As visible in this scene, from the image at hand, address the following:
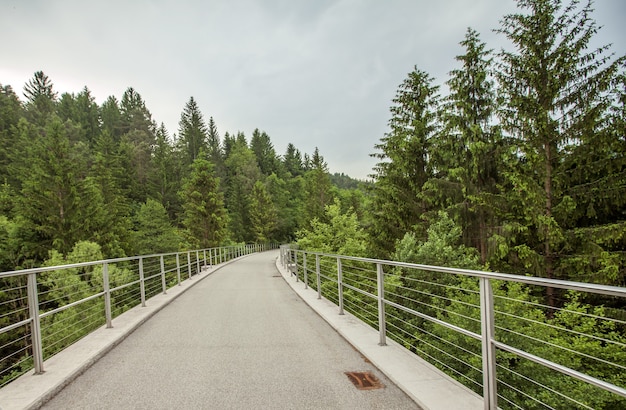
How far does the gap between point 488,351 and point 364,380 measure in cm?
146

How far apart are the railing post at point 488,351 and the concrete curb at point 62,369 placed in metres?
3.79

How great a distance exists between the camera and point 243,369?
4.20 metres

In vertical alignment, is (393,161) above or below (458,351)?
above

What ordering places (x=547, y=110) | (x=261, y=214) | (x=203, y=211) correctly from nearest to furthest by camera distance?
(x=547, y=110)
(x=203, y=211)
(x=261, y=214)

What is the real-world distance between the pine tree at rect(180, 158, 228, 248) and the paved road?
1410 inches

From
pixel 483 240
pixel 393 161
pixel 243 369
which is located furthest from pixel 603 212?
pixel 243 369

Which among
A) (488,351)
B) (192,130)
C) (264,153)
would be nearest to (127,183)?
(192,130)

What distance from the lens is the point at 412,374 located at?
3779 millimetres

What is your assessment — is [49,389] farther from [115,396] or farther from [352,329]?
[352,329]

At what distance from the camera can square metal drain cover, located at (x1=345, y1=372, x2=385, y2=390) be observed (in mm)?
3642

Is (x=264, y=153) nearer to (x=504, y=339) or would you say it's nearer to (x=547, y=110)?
(x=547, y=110)

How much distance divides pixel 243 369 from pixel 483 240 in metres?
12.5

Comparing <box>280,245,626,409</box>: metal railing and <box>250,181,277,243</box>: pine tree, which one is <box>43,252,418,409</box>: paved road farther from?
<box>250,181,277,243</box>: pine tree

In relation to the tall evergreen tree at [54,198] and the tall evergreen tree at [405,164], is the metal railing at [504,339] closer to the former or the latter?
the tall evergreen tree at [405,164]
